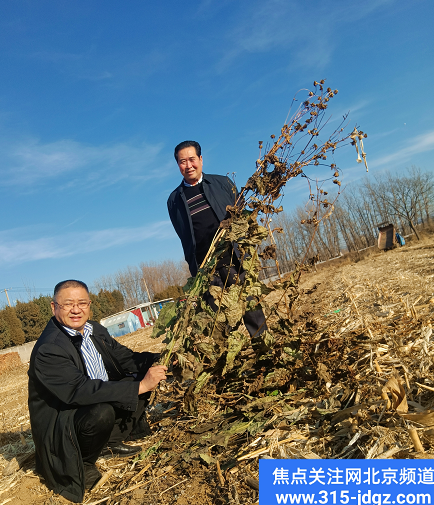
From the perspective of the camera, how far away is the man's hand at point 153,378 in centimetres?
261

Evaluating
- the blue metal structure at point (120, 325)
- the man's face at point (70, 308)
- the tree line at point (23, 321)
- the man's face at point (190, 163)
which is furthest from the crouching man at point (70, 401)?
the blue metal structure at point (120, 325)

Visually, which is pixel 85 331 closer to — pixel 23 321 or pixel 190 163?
pixel 190 163

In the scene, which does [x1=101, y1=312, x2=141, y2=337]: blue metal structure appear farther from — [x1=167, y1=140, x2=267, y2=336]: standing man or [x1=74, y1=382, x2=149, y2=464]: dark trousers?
[x1=74, y1=382, x2=149, y2=464]: dark trousers

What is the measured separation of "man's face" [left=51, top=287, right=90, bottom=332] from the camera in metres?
2.84

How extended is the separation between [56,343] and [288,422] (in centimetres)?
172

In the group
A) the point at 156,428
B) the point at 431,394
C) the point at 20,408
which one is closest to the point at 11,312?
the point at 20,408

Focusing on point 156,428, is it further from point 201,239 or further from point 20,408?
point 20,408

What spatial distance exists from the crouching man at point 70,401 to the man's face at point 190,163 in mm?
1403

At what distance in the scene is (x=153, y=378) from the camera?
8.57 ft

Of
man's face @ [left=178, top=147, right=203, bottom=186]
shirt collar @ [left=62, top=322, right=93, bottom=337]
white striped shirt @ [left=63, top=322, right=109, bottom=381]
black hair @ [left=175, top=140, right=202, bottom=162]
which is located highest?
black hair @ [left=175, top=140, right=202, bottom=162]

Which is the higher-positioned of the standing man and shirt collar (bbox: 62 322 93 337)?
the standing man

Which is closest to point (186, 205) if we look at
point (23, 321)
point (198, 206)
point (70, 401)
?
point (198, 206)

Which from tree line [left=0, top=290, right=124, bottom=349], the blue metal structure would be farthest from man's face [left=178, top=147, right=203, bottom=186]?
the blue metal structure

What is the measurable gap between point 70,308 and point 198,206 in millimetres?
1469
